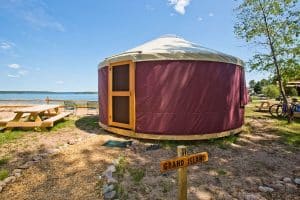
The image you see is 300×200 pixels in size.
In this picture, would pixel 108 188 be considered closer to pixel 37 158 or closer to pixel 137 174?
pixel 137 174

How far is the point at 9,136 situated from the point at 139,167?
12.2 ft

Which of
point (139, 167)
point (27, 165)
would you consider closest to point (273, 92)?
point (139, 167)

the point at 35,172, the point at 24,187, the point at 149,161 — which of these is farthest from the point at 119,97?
the point at 24,187

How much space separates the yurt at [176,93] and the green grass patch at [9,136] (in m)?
2.55

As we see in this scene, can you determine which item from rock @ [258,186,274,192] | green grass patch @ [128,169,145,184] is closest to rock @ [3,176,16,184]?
green grass patch @ [128,169,145,184]

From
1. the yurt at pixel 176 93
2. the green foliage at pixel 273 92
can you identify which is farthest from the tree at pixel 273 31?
the green foliage at pixel 273 92

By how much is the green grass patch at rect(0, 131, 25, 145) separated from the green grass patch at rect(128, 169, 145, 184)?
3.26m

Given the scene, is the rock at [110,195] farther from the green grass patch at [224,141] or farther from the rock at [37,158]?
the green grass patch at [224,141]

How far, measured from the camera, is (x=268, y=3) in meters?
7.66

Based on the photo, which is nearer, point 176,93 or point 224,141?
point 176,93

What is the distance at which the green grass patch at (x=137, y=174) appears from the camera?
10.1ft

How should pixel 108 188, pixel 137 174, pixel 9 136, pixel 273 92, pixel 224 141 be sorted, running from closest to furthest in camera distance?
1. pixel 108 188
2. pixel 137 174
3. pixel 224 141
4. pixel 9 136
5. pixel 273 92

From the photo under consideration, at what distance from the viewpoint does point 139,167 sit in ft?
11.6

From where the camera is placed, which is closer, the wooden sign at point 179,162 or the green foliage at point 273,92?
the wooden sign at point 179,162
